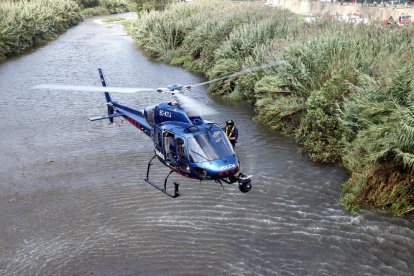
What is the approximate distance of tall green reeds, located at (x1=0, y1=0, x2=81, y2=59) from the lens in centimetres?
3597

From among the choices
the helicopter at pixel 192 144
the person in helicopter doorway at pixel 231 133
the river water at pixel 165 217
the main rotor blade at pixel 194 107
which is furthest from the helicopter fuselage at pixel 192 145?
the river water at pixel 165 217

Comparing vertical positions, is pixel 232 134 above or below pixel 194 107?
below

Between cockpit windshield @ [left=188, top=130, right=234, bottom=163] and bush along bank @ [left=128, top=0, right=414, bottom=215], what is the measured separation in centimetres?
415

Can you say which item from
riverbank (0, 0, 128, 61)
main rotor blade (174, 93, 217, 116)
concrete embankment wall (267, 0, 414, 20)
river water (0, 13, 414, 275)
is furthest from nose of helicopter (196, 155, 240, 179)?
concrete embankment wall (267, 0, 414, 20)

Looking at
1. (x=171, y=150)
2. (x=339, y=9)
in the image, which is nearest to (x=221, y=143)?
(x=171, y=150)

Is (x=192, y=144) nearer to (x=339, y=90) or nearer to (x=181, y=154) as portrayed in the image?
(x=181, y=154)

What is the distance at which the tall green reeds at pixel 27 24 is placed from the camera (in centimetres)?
3597

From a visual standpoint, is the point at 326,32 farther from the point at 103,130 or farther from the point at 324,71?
the point at 103,130

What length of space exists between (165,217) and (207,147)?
117 inches

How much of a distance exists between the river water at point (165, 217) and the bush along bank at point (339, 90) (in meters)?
0.71

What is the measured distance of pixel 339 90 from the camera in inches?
606

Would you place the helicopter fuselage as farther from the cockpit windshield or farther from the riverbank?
the riverbank

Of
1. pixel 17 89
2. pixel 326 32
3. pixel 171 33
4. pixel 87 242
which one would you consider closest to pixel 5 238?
pixel 87 242

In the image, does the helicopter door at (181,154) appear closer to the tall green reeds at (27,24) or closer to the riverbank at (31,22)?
the riverbank at (31,22)
